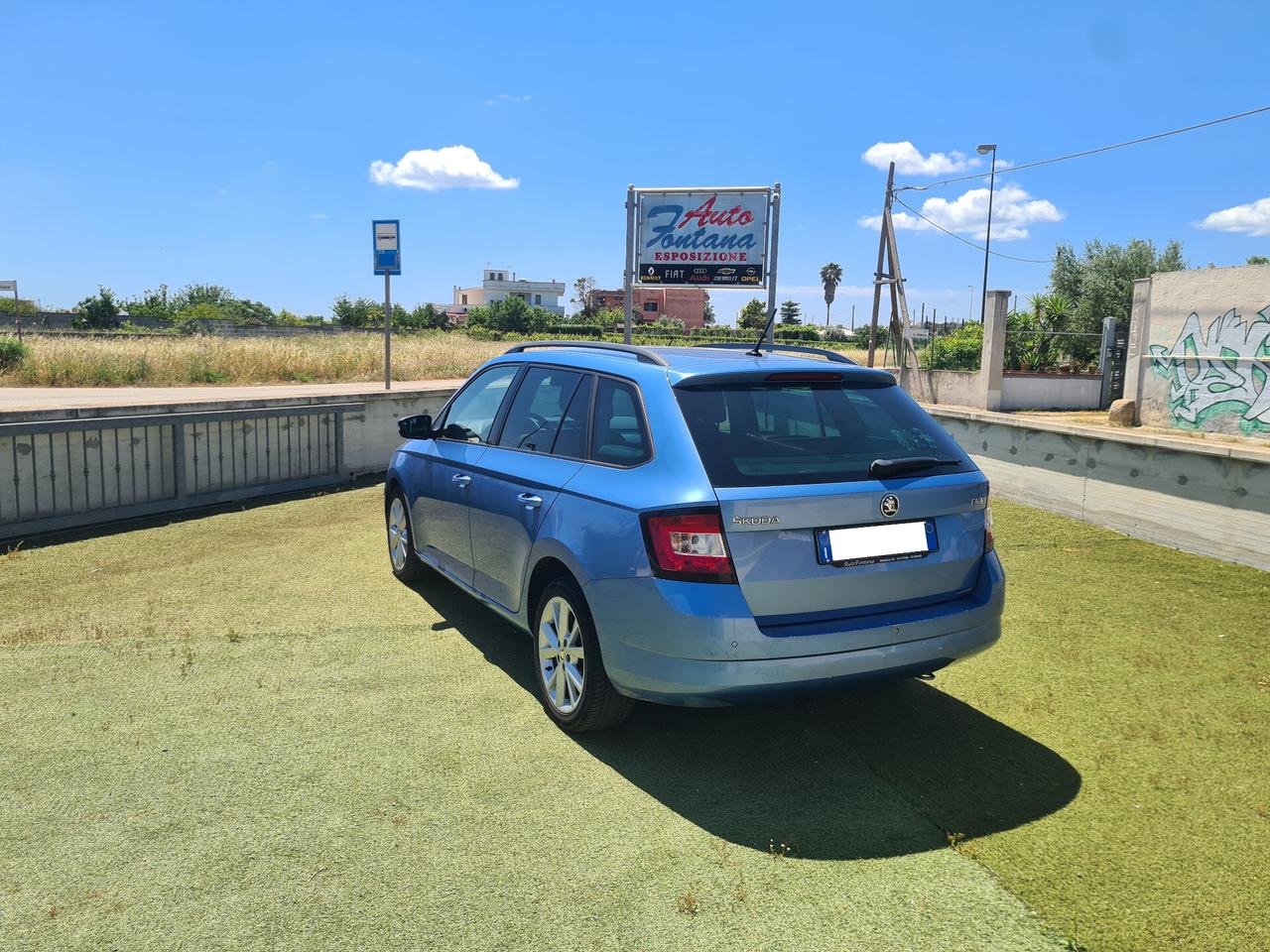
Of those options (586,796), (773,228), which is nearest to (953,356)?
(773,228)

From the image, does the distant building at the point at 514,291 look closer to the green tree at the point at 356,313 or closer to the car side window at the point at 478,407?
the green tree at the point at 356,313

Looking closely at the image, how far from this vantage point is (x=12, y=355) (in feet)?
62.5

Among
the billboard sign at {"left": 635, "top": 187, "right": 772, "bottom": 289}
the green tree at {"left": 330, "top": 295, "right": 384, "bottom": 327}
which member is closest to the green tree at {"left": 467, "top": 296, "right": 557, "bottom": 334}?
the green tree at {"left": 330, "top": 295, "right": 384, "bottom": 327}

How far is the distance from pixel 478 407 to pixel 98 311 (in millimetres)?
52532

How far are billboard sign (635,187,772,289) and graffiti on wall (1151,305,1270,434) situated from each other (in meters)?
9.53

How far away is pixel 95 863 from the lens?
2830 millimetres

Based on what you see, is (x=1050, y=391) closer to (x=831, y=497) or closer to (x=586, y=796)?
(x=831, y=497)

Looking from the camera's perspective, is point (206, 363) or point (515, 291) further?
point (515, 291)

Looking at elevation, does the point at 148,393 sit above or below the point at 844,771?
above

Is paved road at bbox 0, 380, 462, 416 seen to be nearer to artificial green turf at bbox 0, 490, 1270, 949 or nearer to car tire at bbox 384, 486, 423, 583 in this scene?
car tire at bbox 384, 486, 423, 583

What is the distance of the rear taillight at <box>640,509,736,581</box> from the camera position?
3.16 m

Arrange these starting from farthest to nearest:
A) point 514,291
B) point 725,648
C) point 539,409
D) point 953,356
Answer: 1. point 514,291
2. point 953,356
3. point 539,409
4. point 725,648

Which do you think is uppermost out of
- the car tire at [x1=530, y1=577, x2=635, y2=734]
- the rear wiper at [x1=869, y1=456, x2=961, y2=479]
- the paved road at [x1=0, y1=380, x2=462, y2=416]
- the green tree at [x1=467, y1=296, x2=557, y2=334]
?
the green tree at [x1=467, y1=296, x2=557, y2=334]

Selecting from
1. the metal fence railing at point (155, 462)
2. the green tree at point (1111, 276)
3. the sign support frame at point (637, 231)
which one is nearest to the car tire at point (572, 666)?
the metal fence railing at point (155, 462)
